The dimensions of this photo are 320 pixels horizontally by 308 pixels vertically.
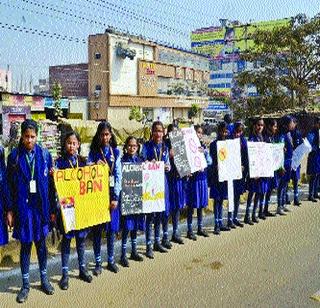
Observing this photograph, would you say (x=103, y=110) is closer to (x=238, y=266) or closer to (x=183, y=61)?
(x=183, y=61)

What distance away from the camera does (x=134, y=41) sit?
53.1 metres

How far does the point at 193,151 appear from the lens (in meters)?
6.50

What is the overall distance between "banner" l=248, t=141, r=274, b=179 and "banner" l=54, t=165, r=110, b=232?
3.17 m

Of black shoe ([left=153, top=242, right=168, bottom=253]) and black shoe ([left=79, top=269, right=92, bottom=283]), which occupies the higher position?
black shoe ([left=153, top=242, right=168, bottom=253])

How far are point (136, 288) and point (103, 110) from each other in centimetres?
4391

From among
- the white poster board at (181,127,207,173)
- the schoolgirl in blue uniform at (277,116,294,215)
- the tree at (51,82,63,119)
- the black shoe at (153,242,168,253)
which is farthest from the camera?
the tree at (51,82,63,119)

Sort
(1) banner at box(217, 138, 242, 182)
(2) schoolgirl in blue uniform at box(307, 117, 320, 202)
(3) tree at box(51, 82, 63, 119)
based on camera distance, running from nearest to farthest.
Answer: (1) banner at box(217, 138, 242, 182) < (2) schoolgirl in blue uniform at box(307, 117, 320, 202) < (3) tree at box(51, 82, 63, 119)

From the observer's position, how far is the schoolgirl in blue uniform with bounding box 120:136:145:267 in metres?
5.60

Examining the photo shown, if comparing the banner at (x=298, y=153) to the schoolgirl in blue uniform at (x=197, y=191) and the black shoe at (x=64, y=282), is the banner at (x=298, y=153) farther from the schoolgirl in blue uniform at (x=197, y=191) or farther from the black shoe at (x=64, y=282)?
the black shoe at (x=64, y=282)

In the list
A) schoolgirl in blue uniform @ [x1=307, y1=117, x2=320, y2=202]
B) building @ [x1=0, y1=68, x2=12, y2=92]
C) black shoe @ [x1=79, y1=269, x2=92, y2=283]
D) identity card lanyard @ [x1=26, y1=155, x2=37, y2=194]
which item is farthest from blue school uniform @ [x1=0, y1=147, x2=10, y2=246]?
building @ [x1=0, y1=68, x2=12, y2=92]

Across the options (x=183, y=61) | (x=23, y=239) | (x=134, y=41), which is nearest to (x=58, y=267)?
(x=23, y=239)

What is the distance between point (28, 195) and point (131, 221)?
154cm

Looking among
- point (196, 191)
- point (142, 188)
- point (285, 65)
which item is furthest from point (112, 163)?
point (285, 65)

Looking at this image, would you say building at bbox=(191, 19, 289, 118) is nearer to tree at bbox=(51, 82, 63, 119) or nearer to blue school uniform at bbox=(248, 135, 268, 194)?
tree at bbox=(51, 82, 63, 119)
